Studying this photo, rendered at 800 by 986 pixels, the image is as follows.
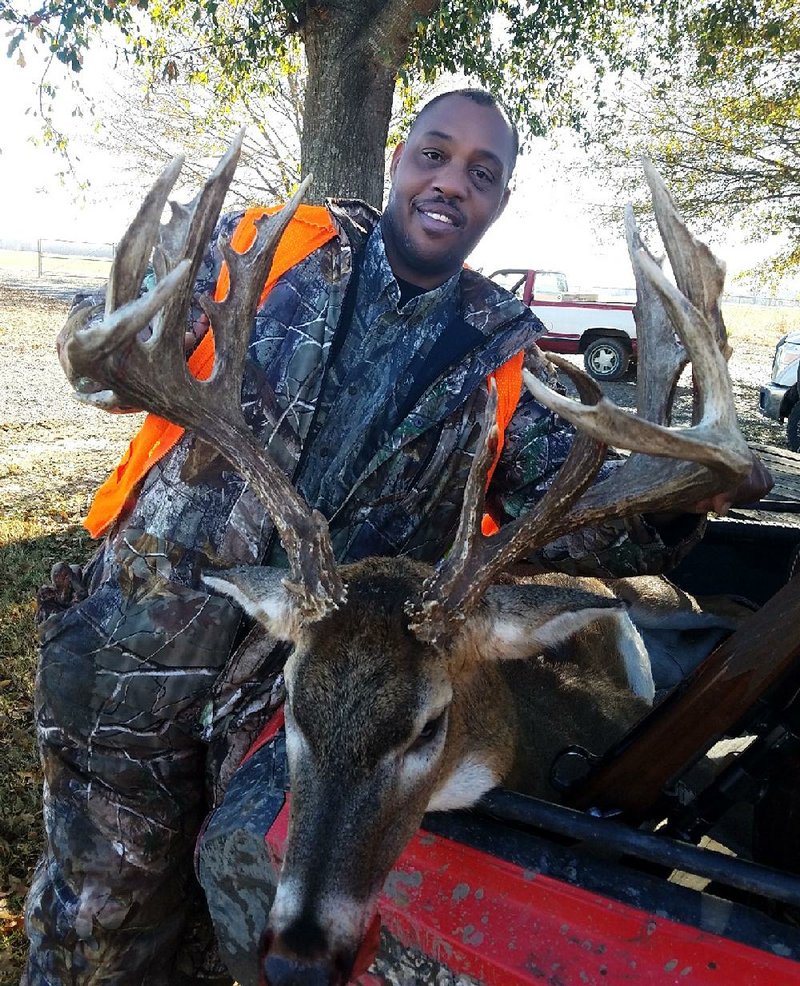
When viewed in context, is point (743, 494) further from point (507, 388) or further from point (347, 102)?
point (347, 102)

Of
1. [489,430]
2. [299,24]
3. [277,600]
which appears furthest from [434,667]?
[299,24]

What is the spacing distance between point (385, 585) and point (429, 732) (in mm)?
468

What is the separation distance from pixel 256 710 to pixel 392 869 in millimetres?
1069

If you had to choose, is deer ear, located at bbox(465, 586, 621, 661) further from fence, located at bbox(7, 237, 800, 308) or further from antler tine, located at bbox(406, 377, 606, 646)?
fence, located at bbox(7, 237, 800, 308)

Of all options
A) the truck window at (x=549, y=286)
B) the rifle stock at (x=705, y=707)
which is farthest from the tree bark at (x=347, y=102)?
the truck window at (x=549, y=286)

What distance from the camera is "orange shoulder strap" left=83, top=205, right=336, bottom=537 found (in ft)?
10.2

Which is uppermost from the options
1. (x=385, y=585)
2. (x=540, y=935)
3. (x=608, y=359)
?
(x=608, y=359)

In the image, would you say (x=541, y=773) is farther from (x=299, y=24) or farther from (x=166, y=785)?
(x=299, y=24)

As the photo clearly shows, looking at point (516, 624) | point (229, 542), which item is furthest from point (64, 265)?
point (516, 624)

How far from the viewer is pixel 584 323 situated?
75.6 feet

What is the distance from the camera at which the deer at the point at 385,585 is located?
2113 mm

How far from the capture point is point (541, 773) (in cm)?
284

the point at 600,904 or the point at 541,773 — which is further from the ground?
the point at 600,904

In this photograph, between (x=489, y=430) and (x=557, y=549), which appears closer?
(x=489, y=430)
